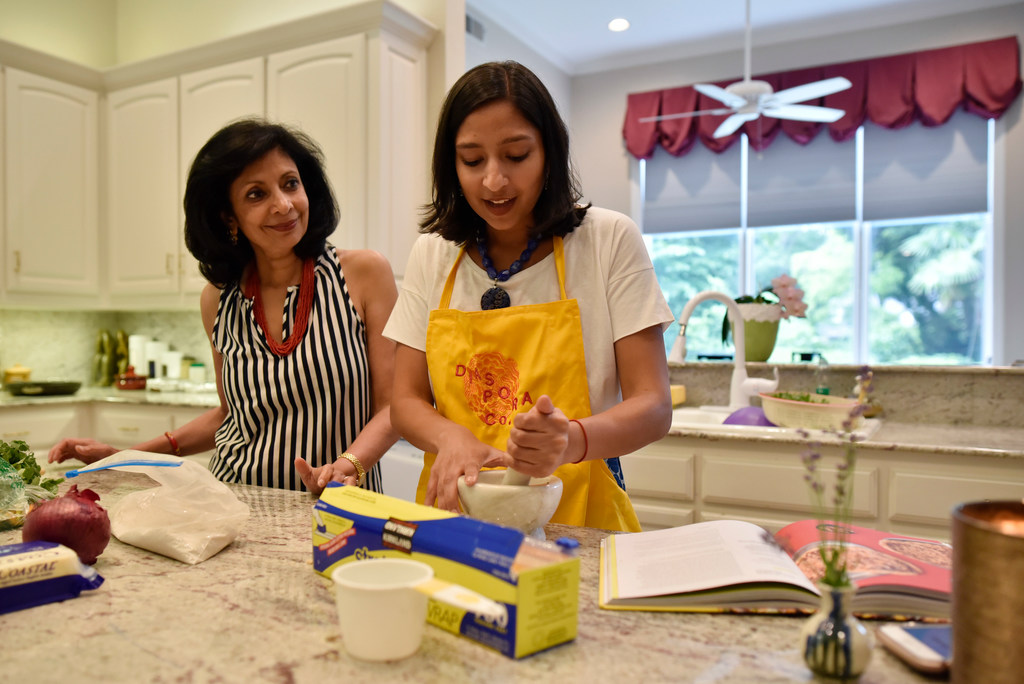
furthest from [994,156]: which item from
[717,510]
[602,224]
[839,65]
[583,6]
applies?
[602,224]

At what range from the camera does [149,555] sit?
0.96 meters

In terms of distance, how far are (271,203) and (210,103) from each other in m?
2.31

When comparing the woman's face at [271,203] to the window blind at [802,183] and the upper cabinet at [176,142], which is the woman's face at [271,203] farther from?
the window blind at [802,183]

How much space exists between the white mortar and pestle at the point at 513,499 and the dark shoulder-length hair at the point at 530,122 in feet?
1.56

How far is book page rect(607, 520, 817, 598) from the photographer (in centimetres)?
76

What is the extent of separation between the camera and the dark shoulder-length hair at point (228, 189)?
158 centimetres

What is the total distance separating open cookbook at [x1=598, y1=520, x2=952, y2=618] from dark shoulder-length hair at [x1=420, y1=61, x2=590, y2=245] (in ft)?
1.89

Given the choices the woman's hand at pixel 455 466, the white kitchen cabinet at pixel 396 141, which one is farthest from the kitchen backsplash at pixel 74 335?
the woman's hand at pixel 455 466

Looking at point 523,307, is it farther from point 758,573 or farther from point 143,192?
point 143,192

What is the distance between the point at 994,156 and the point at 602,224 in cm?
555

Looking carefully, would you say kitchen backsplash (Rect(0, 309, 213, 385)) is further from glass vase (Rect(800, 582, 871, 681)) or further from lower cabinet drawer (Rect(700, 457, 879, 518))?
glass vase (Rect(800, 582, 871, 681))

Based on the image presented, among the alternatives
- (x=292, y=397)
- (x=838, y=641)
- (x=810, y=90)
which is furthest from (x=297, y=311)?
(x=810, y=90)

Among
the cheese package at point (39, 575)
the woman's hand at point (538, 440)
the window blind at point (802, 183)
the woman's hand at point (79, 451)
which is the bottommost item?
the cheese package at point (39, 575)

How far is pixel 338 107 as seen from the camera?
124 inches
